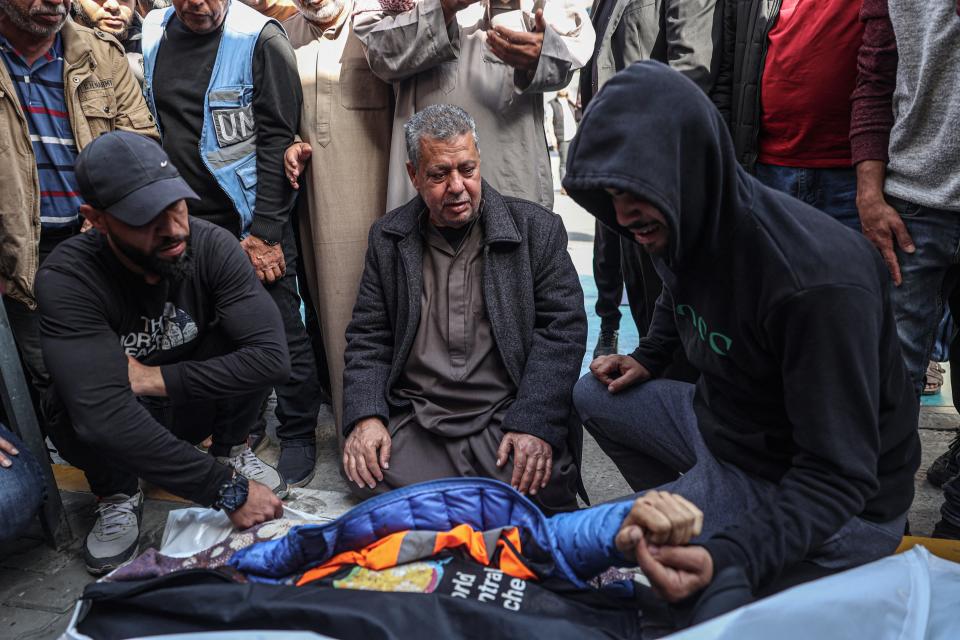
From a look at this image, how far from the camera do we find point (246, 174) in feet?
9.55

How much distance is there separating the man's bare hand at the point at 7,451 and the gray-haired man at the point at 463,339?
3.35 ft

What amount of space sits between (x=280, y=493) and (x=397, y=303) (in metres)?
0.87

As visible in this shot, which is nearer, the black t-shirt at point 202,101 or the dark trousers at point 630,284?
the dark trousers at point 630,284

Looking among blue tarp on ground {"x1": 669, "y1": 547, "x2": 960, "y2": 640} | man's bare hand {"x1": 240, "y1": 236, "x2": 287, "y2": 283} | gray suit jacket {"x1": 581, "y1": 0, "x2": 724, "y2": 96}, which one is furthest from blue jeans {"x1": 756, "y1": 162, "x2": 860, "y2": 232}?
man's bare hand {"x1": 240, "y1": 236, "x2": 287, "y2": 283}

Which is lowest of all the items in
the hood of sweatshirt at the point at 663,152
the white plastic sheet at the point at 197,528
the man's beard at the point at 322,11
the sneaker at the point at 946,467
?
the sneaker at the point at 946,467

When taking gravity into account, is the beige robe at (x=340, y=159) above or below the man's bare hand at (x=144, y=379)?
above

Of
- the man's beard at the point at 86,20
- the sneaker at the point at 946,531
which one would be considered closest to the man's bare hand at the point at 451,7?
the man's beard at the point at 86,20

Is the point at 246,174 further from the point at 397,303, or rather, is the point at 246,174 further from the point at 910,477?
the point at 910,477

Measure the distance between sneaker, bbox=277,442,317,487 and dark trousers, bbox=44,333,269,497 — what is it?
0.23m

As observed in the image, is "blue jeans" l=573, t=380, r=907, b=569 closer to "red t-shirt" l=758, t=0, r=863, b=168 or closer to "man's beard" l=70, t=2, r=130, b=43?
"red t-shirt" l=758, t=0, r=863, b=168

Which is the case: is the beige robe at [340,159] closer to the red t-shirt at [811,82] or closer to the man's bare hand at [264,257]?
the man's bare hand at [264,257]

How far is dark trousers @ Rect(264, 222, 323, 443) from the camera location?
3033mm

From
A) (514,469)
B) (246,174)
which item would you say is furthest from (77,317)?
(514,469)

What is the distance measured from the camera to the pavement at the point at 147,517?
2.28m
